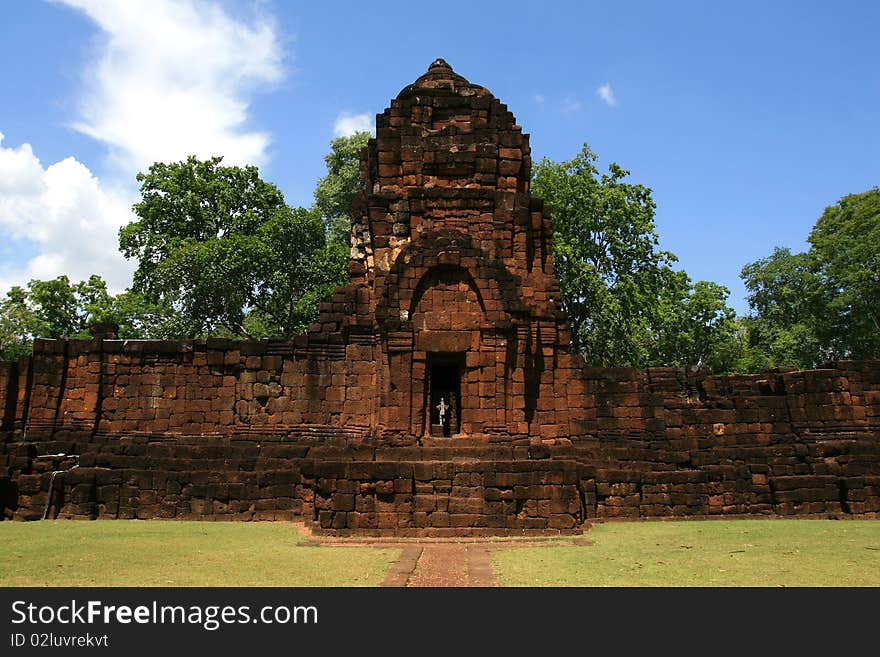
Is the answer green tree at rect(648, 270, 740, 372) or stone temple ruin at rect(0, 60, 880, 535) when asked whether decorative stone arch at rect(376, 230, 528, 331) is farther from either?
green tree at rect(648, 270, 740, 372)

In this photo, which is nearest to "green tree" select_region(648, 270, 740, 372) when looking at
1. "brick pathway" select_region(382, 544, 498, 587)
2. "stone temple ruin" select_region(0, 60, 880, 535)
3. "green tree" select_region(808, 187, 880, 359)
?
"green tree" select_region(808, 187, 880, 359)

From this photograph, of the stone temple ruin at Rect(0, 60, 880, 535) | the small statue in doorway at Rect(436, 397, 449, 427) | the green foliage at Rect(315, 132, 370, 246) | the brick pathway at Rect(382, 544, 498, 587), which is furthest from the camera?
the green foliage at Rect(315, 132, 370, 246)

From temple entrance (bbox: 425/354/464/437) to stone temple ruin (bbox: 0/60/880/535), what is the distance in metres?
0.05

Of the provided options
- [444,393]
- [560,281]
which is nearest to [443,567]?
[444,393]

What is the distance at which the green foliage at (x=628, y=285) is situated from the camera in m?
25.8

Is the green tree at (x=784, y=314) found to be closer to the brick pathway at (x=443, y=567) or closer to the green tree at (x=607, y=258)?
the green tree at (x=607, y=258)

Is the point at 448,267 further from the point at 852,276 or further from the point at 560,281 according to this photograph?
the point at 852,276

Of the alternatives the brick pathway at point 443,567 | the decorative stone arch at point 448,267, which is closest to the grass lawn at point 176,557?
the brick pathway at point 443,567

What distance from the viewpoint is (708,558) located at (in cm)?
783

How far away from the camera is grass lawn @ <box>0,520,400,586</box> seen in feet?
21.6

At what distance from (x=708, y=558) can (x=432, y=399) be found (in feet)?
22.4

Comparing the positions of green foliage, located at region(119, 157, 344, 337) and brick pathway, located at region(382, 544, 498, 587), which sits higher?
green foliage, located at region(119, 157, 344, 337)

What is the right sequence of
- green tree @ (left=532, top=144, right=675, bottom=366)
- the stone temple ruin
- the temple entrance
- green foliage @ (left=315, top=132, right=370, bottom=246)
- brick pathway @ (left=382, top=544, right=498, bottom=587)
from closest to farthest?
brick pathway @ (left=382, top=544, right=498, bottom=587) → the stone temple ruin → the temple entrance → green tree @ (left=532, top=144, right=675, bottom=366) → green foliage @ (left=315, top=132, right=370, bottom=246)

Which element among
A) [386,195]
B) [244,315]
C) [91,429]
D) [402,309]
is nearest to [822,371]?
[402,309]
